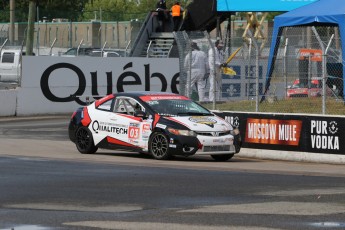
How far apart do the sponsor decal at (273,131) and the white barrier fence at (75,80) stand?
9.73m

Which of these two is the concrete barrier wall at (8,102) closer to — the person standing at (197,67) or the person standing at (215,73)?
the person standing at (197,67)

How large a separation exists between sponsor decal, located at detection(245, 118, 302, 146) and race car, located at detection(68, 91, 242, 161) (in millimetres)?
1204

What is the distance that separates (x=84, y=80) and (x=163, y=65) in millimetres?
3318

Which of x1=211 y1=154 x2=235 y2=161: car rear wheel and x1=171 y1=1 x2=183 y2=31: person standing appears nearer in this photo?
x1=211 y1=154 x2=235 y2=161: car rear wheel

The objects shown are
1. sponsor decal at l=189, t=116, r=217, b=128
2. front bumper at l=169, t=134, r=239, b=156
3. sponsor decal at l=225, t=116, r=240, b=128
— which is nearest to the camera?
front bumper at l=169, t=134, r=239, b=156

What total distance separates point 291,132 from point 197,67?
380cm

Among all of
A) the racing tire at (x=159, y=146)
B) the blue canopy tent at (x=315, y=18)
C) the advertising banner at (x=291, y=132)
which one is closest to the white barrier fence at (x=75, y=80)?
the blue canopy tent at (x=315, y=18)

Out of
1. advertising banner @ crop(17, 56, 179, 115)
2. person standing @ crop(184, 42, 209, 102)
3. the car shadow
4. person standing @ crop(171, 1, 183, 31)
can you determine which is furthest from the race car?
person standing @ crop(171, 1, 183, 31)

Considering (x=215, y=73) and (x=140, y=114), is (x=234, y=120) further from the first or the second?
(x=140, y=114)

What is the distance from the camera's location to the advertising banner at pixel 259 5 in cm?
3059

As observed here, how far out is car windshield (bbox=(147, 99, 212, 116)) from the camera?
20.3 m

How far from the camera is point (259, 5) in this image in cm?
3136

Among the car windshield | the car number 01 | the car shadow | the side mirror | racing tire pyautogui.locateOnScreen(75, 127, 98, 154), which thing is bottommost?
the car shadow

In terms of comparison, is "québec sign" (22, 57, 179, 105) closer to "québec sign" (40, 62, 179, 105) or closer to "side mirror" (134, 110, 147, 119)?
"québec sign" (40, 62, 179, 105)
